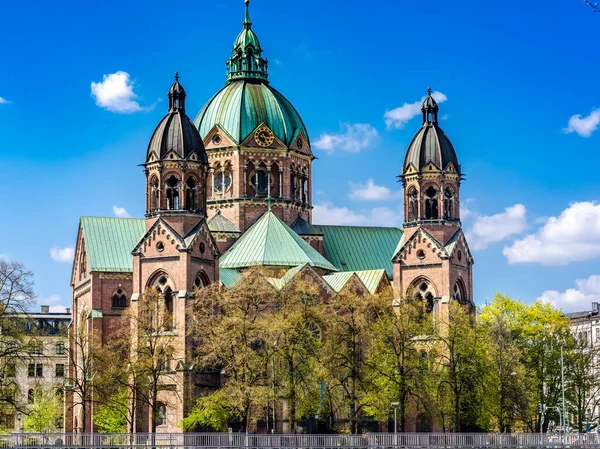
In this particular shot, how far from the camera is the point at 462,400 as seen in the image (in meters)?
95.8

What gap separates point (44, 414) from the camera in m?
119

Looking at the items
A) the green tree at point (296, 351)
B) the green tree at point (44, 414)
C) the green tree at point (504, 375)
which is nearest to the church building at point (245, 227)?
the green tree at point (504, 375)

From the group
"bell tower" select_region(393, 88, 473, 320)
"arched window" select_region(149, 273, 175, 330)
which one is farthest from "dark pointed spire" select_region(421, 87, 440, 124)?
"arched window" select_region(149, 273, 175, 330)

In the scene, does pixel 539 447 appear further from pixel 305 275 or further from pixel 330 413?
pixel 305 275

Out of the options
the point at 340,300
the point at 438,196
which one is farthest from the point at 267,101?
the point at 340,300

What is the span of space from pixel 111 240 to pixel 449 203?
2944cm

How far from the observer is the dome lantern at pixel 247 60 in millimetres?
122875

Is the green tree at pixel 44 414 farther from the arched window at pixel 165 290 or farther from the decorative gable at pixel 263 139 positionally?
the decorative gable at pixel 263 139

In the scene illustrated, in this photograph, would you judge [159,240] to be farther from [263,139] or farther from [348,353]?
[263,139]

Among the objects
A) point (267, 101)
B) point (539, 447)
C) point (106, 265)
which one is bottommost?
point (539, 447)

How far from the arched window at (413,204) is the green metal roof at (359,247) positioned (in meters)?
10.7

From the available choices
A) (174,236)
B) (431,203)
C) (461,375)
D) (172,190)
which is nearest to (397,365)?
(461,375)

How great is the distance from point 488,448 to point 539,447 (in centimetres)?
373

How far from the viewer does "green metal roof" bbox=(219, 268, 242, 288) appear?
104 m
